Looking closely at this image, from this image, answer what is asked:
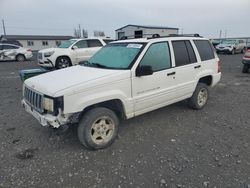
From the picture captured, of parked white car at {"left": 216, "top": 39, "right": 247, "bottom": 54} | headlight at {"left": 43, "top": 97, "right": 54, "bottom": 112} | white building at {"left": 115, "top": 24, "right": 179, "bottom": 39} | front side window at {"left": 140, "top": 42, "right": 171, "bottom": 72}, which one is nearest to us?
headlight at {"left": 43, "top": 97, "right": 54, "bottom": 112}

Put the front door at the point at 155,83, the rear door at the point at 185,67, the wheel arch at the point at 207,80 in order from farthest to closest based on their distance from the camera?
the wheel arch at the point at 207,80, the rear door at the point at 185,67, the front door at the point at 155,83

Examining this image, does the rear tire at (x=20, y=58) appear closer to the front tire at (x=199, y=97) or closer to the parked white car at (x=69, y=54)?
the parked white car at (x=69, y=54)

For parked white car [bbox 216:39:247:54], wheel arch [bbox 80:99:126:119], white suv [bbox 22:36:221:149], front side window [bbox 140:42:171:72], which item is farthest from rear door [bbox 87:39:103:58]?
parked white car [bbox 216:39:247:54]

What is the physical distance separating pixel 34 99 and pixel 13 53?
16.6 metres

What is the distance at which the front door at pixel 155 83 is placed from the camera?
3.75 meters

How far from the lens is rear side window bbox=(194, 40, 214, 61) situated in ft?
16.4

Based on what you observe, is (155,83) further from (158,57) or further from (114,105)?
(114,105)

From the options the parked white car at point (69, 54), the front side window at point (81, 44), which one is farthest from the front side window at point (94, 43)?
the front side window at point (81, 44)

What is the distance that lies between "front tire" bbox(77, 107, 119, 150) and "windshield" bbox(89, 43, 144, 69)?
940mm

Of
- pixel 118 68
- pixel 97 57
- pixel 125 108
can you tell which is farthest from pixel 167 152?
pixel 97 57

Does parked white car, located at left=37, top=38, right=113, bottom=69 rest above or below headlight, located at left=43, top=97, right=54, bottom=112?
above

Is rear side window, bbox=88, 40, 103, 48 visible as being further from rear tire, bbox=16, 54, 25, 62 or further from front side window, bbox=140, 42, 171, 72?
rear tire, bbox=16, 54, 25, 62

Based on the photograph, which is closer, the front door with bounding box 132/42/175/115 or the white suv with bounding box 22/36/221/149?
A: the white suv with bounding box 22/36/221/149

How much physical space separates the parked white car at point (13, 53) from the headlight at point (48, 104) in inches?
663
